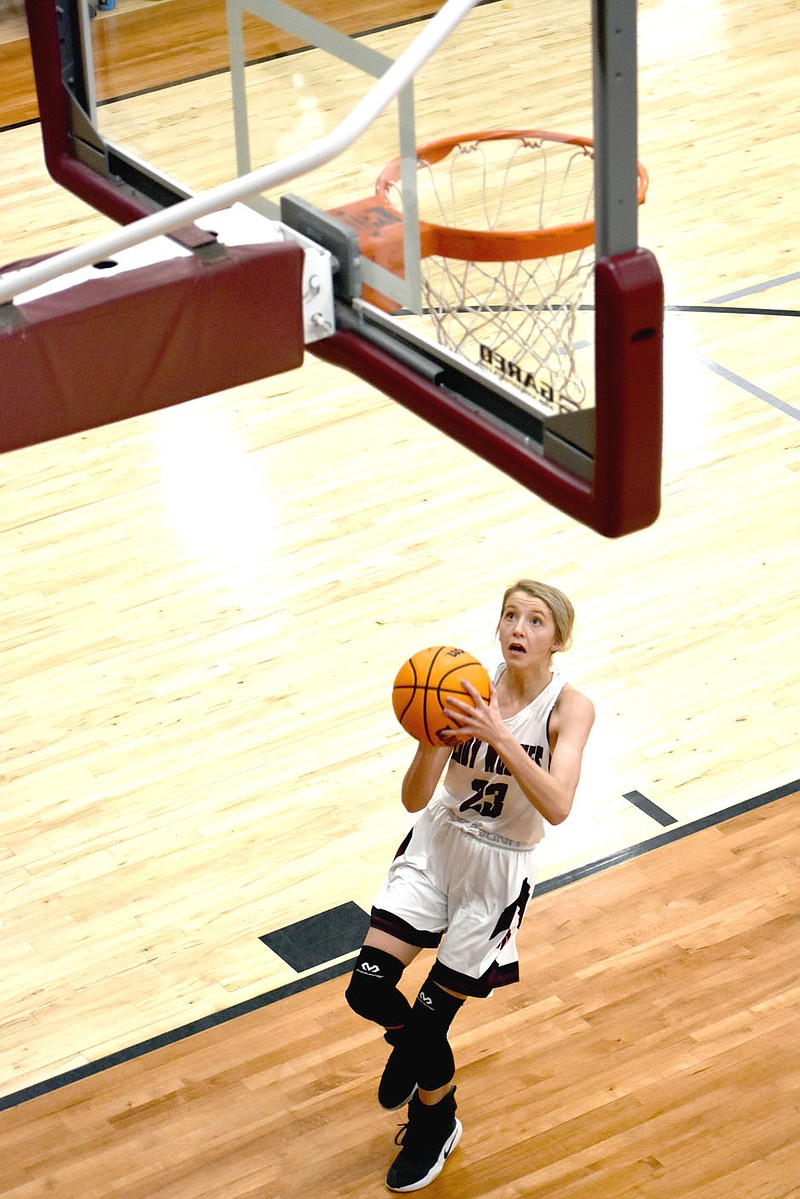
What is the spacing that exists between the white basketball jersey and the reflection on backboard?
826 millimetres

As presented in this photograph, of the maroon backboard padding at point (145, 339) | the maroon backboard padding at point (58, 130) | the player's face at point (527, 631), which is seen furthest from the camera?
the maroon backboard padding at point (58, 130)

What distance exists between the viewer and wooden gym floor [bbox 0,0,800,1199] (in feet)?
14.6

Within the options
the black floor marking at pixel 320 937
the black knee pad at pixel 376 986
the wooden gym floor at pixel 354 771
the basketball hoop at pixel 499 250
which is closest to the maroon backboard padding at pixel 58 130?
the wooden gym floor at pixel 354 771

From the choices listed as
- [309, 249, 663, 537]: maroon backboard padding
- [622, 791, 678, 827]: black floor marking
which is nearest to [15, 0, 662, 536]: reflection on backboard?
[309, 249, 663, 537]: maroon backboard padding

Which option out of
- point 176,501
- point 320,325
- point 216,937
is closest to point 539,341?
point 320,325

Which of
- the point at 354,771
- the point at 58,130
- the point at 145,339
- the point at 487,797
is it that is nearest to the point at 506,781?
the point at 487,797

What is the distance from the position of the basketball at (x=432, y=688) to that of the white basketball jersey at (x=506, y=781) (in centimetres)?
17

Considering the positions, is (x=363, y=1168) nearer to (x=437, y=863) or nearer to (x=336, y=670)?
(x=437, y=863)

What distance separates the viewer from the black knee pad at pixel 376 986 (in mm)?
4145

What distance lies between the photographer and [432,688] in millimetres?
3934

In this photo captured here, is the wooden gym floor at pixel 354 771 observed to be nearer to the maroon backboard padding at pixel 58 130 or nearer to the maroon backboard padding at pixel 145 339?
the maroon backboard padding at pixel 58 130

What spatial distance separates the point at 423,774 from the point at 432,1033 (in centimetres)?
59

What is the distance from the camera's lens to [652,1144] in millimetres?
4387

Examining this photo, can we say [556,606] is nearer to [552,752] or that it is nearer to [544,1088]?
[552,752]
